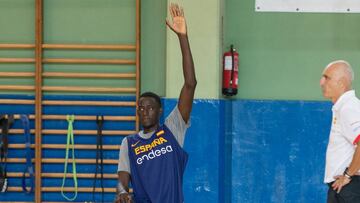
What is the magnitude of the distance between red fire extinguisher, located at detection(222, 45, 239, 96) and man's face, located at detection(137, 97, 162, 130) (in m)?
2.70

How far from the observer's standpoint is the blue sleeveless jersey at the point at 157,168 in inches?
138

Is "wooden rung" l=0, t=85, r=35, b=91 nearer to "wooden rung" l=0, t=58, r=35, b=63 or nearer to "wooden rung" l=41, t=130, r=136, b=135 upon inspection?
"wooden rung" l=0, t=58, r=35, b=63

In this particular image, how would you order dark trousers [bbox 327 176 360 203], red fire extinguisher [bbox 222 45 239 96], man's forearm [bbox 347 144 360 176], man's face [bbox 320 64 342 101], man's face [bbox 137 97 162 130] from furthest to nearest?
red fire extinguisher [bbox 222 45 239 96], man's face [bbox 320 64 342 101], dark trousers [bbox 327 176 360 203], man's forearm [bbox 347 144 360 176], man's face [bbox 137 97 162 130]

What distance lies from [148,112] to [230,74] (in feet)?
9.02

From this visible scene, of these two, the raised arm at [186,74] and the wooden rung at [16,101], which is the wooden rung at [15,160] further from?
the raised arm at [186,74]

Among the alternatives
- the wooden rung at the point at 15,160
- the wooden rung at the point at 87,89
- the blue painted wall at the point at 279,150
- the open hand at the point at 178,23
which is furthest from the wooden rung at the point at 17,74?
the open hand at the point at 178,23

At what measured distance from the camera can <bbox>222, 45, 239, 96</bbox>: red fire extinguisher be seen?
6312mm

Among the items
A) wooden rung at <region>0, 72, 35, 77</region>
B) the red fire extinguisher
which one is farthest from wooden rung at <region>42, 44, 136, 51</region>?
the red fire extinguisher

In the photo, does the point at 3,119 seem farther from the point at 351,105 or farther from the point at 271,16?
the point at 351,105

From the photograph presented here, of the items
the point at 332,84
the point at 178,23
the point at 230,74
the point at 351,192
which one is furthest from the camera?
the point at 230,74

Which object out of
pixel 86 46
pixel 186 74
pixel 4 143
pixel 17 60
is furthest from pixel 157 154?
pixel 17 60

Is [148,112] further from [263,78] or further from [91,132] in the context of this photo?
[263,78]

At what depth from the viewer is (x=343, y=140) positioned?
156 inches

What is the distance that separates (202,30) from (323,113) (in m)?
1.50
